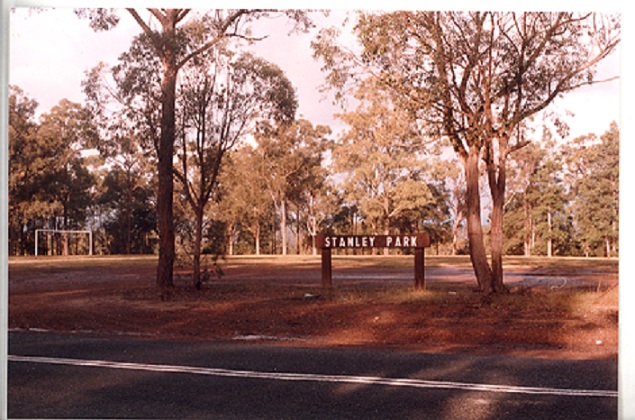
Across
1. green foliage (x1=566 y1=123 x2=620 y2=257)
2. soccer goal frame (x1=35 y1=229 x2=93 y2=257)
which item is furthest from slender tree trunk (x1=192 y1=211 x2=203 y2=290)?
green foliage (x1=566 y1=123 x2=620 y2=257)

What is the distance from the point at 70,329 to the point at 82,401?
13.9 ft

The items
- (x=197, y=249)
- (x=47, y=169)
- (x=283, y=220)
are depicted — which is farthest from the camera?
(x=197, y=249)

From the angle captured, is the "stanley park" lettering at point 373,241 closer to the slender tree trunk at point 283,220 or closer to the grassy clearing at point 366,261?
the grassy clearing at point 366,261

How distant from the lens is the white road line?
217 inches

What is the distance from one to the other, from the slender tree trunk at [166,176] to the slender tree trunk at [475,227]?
439 cm

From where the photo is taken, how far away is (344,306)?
10.6m

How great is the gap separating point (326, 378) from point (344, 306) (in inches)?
185

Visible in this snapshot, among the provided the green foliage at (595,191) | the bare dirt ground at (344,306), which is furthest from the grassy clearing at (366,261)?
the green foliage at (595,191)

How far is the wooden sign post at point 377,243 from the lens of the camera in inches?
427

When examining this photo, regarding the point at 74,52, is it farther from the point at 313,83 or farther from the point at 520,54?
the point at 520,54

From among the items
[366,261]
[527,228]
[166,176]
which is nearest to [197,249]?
[166,176]

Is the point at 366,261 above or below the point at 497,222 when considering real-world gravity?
below

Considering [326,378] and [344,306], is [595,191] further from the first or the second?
[326,378]

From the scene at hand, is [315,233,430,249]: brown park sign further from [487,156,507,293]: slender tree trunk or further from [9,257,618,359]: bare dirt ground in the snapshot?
[487,156,507,293]: slender tree trunk
